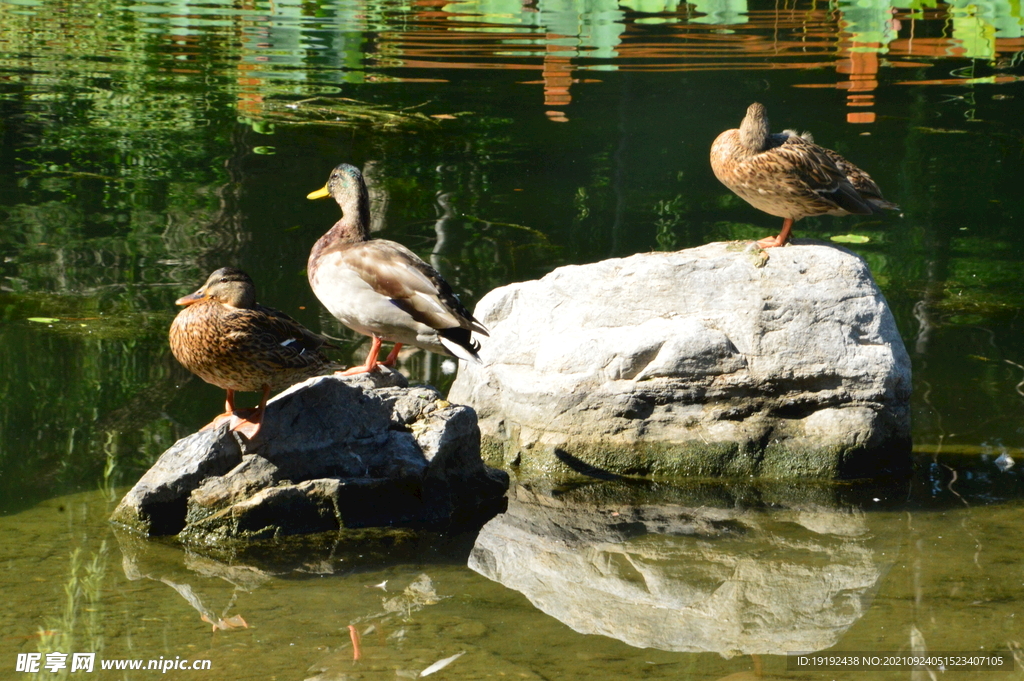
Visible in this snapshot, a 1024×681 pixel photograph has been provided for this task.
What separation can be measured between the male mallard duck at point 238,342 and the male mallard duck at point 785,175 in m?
2.47

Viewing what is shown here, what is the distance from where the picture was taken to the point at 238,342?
Result: 15.0ft

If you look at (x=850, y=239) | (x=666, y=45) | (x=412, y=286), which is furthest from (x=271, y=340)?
(x=666, y=45)

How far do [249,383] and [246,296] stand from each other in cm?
36

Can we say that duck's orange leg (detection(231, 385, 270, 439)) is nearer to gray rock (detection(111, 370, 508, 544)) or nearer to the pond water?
gray rock (detection(111, 370, 508, 544))

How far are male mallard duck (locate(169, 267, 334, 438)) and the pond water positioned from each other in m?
0.73

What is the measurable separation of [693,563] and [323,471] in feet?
5.12

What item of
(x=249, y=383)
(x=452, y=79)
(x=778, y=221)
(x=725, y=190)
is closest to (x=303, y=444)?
(x=249, y=383)

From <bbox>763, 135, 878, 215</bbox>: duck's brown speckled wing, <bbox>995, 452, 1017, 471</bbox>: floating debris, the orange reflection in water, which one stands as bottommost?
<bbox>995, 452, 1017, 471</bbox>: floating debris

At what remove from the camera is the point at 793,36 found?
54.1 ft

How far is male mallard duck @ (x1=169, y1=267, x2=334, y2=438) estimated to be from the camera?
4574 mm

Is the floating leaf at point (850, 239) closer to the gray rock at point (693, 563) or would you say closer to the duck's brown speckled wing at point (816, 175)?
the duck's brown speckled wing at point (816, 175)

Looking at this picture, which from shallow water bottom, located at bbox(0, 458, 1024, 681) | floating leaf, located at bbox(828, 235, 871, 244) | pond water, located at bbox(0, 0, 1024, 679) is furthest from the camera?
floating leaf, located at bbox(828, 235, 871, 244)

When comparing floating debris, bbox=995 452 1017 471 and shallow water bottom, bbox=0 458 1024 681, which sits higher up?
floating debris, bbox=995 452 1017 471

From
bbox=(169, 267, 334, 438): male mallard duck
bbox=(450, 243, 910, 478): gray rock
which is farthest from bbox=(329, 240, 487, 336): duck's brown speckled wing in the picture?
bbox=(450, 243, 910, 478): gray rock
